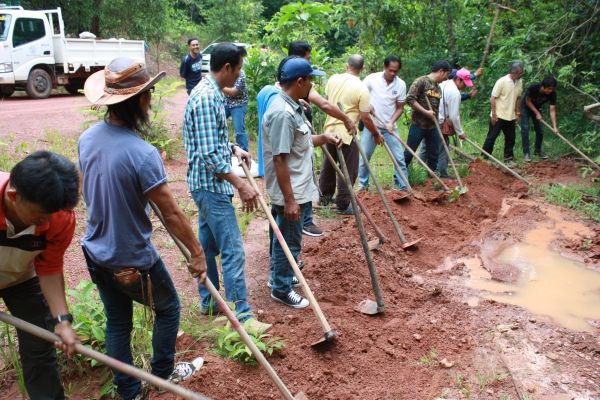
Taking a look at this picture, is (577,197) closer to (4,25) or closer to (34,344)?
(34,344)

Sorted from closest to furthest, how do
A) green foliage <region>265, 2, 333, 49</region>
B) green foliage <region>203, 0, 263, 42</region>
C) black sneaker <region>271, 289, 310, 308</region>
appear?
black sneaker <region>271, 289, 310, 308</region>, green foliage <region>265, 2, 333, 49</region>, green foliage <region>203, 0, 263, 42</region>

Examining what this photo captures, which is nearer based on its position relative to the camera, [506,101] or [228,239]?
[228,239]

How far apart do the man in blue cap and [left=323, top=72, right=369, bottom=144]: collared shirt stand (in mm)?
1669

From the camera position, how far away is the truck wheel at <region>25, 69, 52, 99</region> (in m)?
13.0

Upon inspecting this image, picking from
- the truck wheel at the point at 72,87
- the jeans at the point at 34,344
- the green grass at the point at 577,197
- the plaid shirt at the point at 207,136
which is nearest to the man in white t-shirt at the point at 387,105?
the green grass at the point at 577,197

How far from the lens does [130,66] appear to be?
231cm

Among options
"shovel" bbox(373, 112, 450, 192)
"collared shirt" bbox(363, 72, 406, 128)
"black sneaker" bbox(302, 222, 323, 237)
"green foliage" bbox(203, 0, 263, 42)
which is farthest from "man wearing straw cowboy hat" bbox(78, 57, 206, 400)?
"green foliage" bbox(203, 0, 263, 42)

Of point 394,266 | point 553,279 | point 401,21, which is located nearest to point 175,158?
point 394,266

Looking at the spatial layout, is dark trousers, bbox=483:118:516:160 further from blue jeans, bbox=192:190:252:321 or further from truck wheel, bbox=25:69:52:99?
truck wheel, bbox=25:69:52:99

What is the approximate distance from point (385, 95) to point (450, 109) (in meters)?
1.22

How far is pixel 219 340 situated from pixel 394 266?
2168mm

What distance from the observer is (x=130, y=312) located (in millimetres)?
2686

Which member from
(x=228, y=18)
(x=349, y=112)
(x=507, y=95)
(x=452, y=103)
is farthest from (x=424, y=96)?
(x=228, y=18)

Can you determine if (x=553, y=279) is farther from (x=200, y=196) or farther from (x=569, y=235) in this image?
(x=200, y=196)
